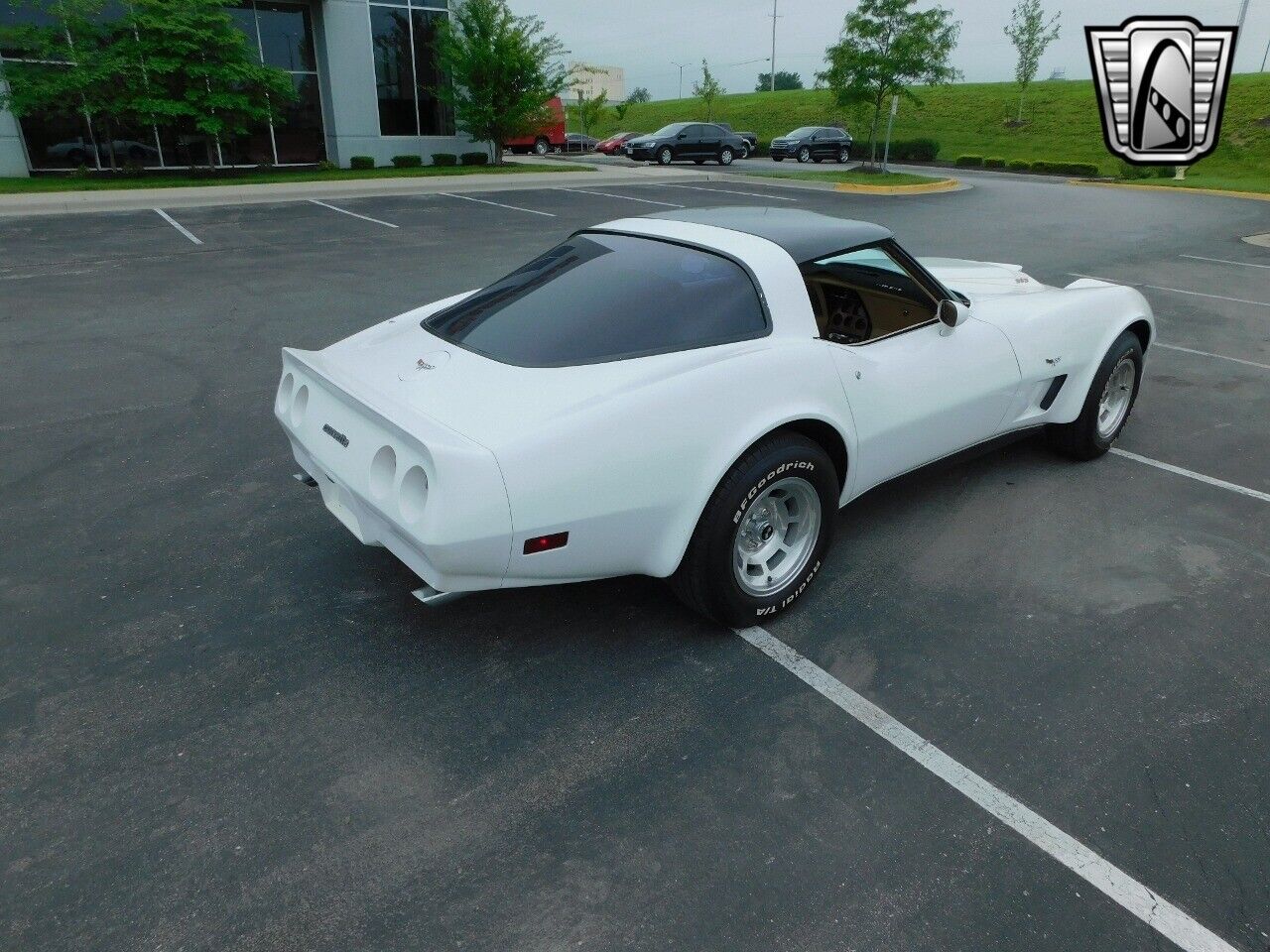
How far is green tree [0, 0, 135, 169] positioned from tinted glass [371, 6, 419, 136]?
22.1ft

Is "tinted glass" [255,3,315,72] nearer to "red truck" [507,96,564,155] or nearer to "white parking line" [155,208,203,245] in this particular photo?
"white parking line" [155,208,203,245]

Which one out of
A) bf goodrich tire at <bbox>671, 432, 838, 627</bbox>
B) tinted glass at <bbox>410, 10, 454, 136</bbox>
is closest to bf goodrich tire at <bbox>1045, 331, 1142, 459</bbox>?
bf goodrich tire at <bbox>671, 432, 838, 627</bbox>

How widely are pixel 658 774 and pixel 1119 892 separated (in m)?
1.29

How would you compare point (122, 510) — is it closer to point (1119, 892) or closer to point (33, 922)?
point (33, 922)

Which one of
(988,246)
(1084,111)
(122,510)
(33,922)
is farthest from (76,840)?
(1084,111)

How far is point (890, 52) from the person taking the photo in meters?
25.9

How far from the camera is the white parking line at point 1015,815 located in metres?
2.20

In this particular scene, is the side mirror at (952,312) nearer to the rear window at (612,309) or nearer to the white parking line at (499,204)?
the rear window at (612,309)

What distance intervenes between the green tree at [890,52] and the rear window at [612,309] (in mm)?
26030

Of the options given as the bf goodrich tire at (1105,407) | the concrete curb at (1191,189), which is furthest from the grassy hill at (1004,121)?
the bf goodrich tire at (1105,407)

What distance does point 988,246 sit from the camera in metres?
13.6

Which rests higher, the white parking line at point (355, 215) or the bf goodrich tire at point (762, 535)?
the white parking line at point (355, 215)

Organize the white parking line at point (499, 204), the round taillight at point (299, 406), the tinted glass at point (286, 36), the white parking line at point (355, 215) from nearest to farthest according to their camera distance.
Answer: the round taillight at point (299, 406), the white parking line at point (355, 215), the white parking line at point (499, 204), the tinted glass at point (286, 36)

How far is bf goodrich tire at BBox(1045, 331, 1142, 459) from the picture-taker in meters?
4.75
